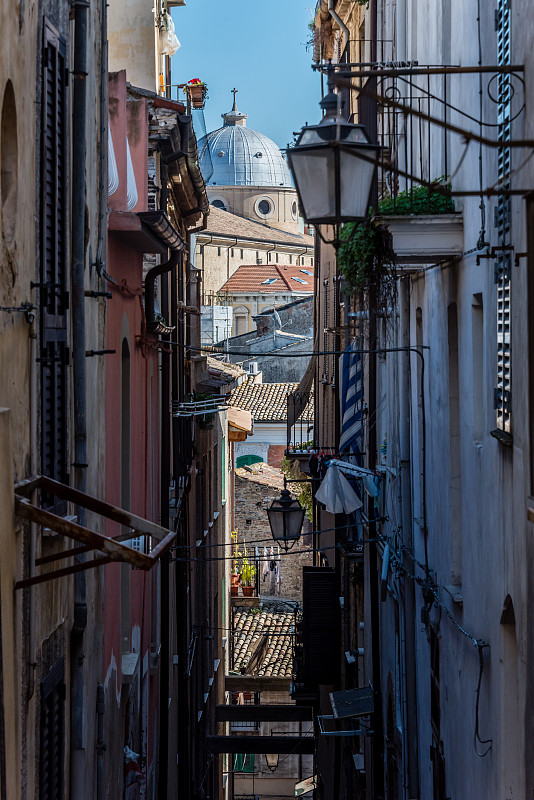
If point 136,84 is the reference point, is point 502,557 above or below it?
below

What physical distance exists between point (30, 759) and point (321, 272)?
20.6 meters

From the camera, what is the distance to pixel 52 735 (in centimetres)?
792

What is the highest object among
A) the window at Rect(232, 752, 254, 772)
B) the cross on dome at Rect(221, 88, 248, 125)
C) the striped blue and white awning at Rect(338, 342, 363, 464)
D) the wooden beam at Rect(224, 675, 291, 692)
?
the cross on dome at Rect(221, 88, 248, 125)

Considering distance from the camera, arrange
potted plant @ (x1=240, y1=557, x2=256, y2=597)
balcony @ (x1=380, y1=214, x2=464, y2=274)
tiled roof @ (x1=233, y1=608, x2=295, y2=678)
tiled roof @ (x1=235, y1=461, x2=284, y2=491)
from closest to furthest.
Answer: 1. balcony @ (x1=380, y1=214, x2=464, y2=274)
2. tiled roof @ (x1=233, y1=608, x2=295, y2=678)
3. potted plant @ (x1=240, y1=557, x2=256, y2=597)
4. tiled roof @ (x1=235, y1=461, x2=284, y2=491)

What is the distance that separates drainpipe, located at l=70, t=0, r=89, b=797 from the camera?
8.85 m

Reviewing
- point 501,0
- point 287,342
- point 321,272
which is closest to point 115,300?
point 501,0

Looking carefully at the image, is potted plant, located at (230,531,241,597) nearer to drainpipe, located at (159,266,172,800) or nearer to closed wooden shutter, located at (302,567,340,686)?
closed wooden shutter, located at (302,567,340,686)

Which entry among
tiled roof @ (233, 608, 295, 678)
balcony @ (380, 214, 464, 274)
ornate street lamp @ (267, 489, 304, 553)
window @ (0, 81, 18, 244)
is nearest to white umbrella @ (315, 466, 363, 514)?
ornate street lamp @ (267, 489, 304, 553)

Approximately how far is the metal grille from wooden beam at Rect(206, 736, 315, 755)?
17099 mm

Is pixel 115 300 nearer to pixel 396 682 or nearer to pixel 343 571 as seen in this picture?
pixel 396 682

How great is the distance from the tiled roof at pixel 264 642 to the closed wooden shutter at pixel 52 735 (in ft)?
79.7

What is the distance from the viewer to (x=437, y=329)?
36.9 feet

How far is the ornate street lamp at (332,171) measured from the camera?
6.37 metres

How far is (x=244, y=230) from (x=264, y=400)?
37452 millimetres
